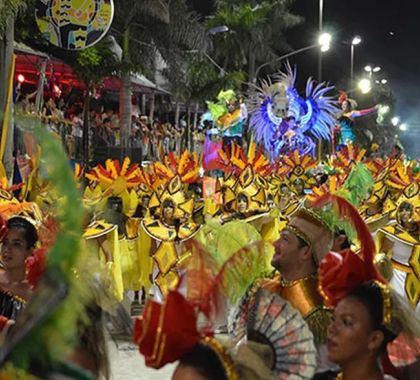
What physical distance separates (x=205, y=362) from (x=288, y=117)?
2029 centimetres

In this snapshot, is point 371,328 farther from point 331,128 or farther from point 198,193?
point 331,128

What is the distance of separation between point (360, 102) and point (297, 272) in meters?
56.1

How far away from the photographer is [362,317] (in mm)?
2893

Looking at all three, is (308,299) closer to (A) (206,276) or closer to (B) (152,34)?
(A) (206,276)

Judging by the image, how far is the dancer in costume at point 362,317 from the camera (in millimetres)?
2846

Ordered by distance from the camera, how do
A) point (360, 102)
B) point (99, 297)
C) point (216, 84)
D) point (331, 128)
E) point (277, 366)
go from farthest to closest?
point (360, 102)
point (216, 84)
point (331, 128)
point (99, 297)
point (277, 366)

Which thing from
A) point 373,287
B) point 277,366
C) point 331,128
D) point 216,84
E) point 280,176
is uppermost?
point 216,84

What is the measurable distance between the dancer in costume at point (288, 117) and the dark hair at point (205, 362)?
19.4 meters

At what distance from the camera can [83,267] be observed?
3.00 metres

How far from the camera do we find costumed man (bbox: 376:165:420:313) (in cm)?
765

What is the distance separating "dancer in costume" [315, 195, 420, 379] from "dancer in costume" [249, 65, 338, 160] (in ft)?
60.6

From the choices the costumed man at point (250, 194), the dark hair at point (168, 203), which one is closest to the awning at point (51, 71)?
the costumed man at point (250, 194)

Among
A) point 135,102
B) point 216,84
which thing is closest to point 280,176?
point 216,84

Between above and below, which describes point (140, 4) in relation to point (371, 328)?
above
